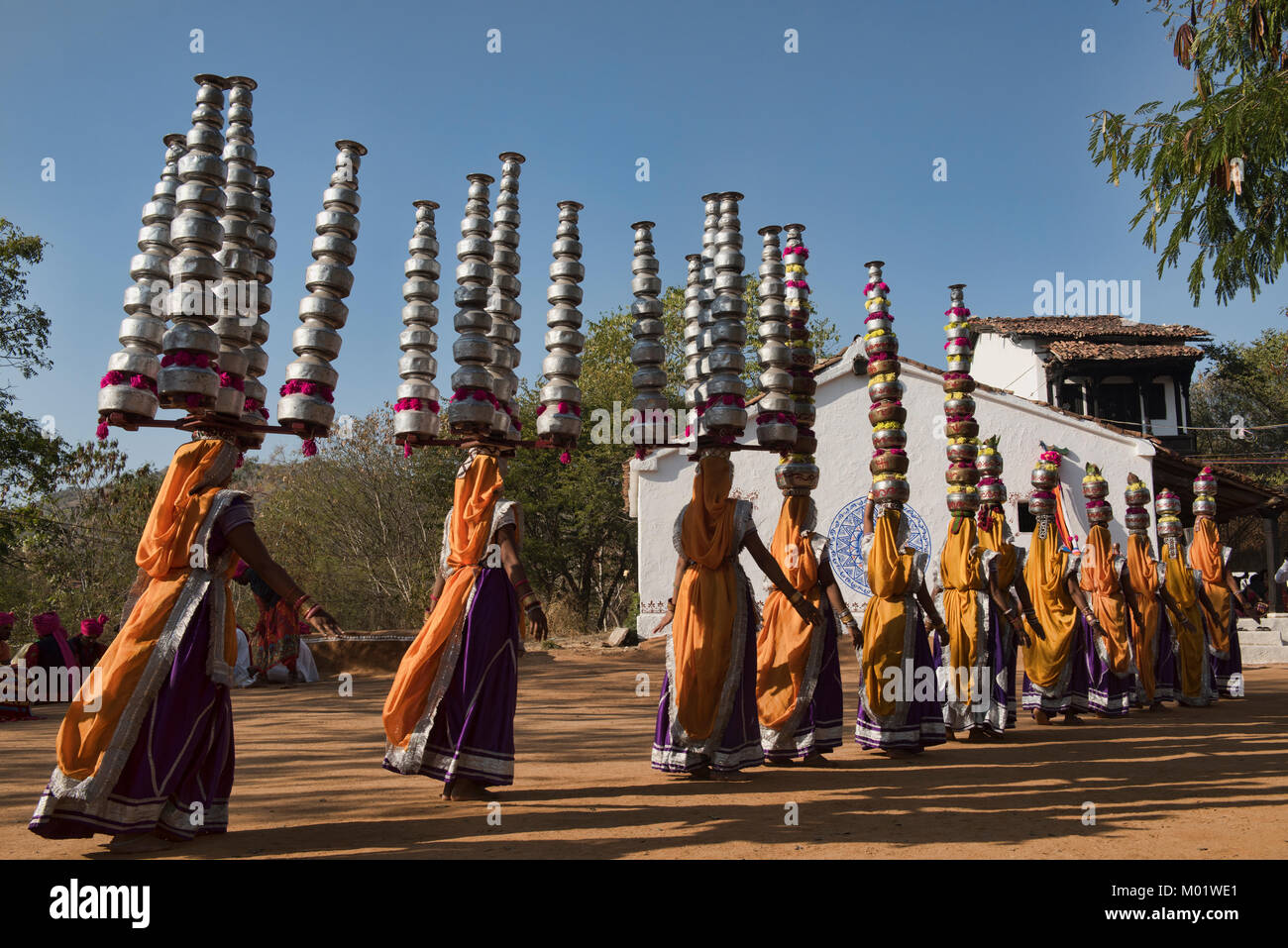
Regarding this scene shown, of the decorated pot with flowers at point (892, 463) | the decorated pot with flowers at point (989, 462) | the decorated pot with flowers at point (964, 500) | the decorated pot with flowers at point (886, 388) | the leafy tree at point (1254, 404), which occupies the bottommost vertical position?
the decorated pot with flowers at point (964, 500)

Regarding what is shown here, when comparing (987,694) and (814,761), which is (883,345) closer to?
(987,694)

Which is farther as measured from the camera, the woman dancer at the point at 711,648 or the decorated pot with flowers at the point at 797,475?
the decorated pot with flowers at the point at 797,475

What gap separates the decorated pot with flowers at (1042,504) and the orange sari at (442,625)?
701 cm

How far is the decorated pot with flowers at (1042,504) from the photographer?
10625mm

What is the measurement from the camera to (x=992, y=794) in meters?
5.83

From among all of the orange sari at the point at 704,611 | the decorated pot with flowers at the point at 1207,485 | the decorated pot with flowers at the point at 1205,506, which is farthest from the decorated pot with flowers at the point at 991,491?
the decorated pot with flowers at the point at 1207,485

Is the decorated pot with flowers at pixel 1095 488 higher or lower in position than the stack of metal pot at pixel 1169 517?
higher

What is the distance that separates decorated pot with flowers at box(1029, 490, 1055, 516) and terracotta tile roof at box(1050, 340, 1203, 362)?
21.4 meters

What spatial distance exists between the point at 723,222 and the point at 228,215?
11.9 feet

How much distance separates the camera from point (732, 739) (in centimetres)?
612

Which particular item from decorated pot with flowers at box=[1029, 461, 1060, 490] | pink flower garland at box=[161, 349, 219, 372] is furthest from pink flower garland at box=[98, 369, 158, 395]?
decorated pot with flowers at box=[1029, 461, 1060, 490]

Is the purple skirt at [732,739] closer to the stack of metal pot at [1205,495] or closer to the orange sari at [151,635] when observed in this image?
the orange sari at [151,635]

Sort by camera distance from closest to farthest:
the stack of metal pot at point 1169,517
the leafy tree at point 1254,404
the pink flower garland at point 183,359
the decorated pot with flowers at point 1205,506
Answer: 1. the pink flower garland at point 183,359
2. the stack of metal pot at point 1169,517
3. the decorated pot with flowers at point 1205,506
4. the leafy tree at point 1254,404

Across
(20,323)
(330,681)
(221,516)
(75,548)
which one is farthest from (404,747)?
(75,548)
